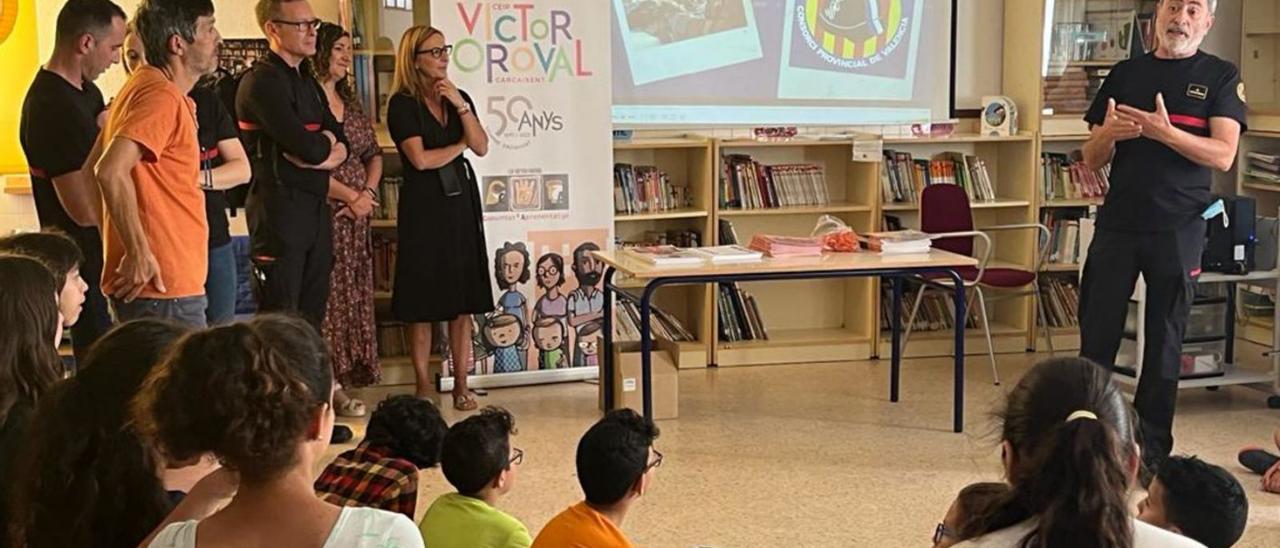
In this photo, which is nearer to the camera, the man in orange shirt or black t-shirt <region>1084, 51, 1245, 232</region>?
the man in orange shirt

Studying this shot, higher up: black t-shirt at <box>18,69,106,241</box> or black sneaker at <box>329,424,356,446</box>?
black t-shirt at <box>18,69,106,241</box>

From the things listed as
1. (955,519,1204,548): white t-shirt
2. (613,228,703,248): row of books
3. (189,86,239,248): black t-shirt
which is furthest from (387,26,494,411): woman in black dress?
(955,519,1204,548): white t-shirt

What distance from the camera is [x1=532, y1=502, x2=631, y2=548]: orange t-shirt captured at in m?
3.01

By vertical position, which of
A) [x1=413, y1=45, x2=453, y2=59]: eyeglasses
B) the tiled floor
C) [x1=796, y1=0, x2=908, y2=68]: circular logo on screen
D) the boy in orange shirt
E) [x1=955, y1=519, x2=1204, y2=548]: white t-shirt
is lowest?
the tiled floor

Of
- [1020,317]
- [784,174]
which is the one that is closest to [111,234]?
[784,174]

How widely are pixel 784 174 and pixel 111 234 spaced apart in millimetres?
4039

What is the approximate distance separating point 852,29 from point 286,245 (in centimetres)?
331

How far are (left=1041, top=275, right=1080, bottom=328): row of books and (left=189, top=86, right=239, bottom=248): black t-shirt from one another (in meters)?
4.53

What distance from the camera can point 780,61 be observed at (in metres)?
7.34

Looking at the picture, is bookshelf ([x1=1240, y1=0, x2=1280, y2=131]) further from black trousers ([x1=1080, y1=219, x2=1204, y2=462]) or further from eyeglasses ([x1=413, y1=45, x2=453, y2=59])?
eyeglasses ([x1=413, y1=45, x2=453, y2=59])

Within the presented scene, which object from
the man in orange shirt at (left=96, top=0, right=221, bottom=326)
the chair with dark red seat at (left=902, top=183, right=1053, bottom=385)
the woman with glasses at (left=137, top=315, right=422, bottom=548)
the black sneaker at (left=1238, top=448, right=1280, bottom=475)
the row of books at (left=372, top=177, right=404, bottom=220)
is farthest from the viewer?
the chair with dark red seat at (left=902, top=183, right=1053, bottom=385)

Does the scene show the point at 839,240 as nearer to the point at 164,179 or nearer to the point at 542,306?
the point at 542,306

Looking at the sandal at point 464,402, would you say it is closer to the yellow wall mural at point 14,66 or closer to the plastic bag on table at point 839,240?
the plastic bag on table at point 839,240

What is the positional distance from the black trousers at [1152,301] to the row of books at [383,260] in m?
3.16
